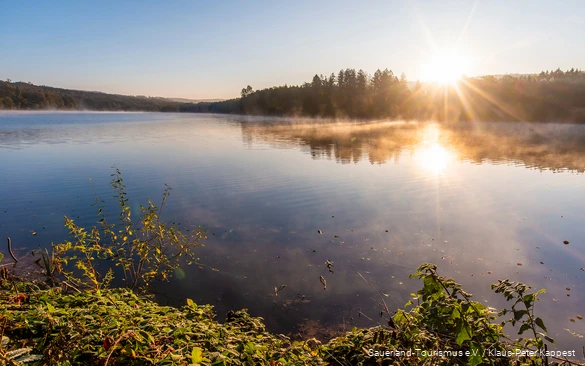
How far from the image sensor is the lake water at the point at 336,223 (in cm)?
887

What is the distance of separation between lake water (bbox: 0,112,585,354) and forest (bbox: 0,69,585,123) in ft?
273

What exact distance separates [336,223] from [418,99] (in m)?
123

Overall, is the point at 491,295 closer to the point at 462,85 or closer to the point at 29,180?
the point at 29,180

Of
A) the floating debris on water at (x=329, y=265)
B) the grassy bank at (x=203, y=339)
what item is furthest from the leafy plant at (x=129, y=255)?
the floating debris on water at (x=329, y=265)

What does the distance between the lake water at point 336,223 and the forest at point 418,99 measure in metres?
83.1

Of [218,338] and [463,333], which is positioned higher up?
[463,333]

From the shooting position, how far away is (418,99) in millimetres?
122250

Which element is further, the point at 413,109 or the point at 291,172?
the point at 413,109

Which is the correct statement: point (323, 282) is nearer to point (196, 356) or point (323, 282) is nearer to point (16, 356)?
point (196, 356)

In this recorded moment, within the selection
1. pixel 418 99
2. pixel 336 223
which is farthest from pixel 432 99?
pixel 336 223

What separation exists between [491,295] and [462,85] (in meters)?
137

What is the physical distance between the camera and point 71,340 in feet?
11.1

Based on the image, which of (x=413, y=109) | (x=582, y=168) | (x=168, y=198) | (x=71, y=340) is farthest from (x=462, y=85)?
(x=71, y=340)

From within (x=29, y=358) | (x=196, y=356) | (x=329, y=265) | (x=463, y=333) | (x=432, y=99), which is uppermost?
(x=432, y=99)
